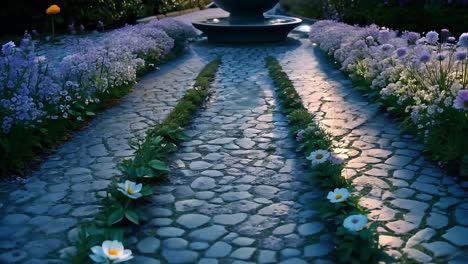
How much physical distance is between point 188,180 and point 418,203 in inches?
67.5

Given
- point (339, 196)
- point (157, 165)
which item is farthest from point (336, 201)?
point (157, 165)

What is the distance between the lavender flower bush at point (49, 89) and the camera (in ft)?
15.8

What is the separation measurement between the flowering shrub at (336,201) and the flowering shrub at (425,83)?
87 centimetres

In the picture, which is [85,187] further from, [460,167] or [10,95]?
[460,167]

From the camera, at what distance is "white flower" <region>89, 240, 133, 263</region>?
8.96 ft

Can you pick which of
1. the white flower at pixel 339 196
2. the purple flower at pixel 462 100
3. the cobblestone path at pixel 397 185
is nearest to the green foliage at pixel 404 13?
the cobblestone path at pixel 397 185

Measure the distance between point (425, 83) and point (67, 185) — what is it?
11.1ft

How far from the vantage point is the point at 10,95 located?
5098 millimetres

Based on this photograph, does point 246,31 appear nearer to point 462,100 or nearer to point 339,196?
point 462,100

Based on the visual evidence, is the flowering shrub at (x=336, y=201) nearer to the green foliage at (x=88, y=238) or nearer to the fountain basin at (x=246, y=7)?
the green foliage at (x=88, y=238)

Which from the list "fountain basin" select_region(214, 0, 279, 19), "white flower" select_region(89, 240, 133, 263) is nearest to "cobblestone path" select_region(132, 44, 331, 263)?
"white flower" select_region(89, 240, 133, 263)

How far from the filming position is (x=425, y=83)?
5.52m

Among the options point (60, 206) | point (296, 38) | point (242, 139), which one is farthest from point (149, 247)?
point (296, 38)

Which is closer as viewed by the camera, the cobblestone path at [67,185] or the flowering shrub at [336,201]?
the flowering shrub at [336,201]
